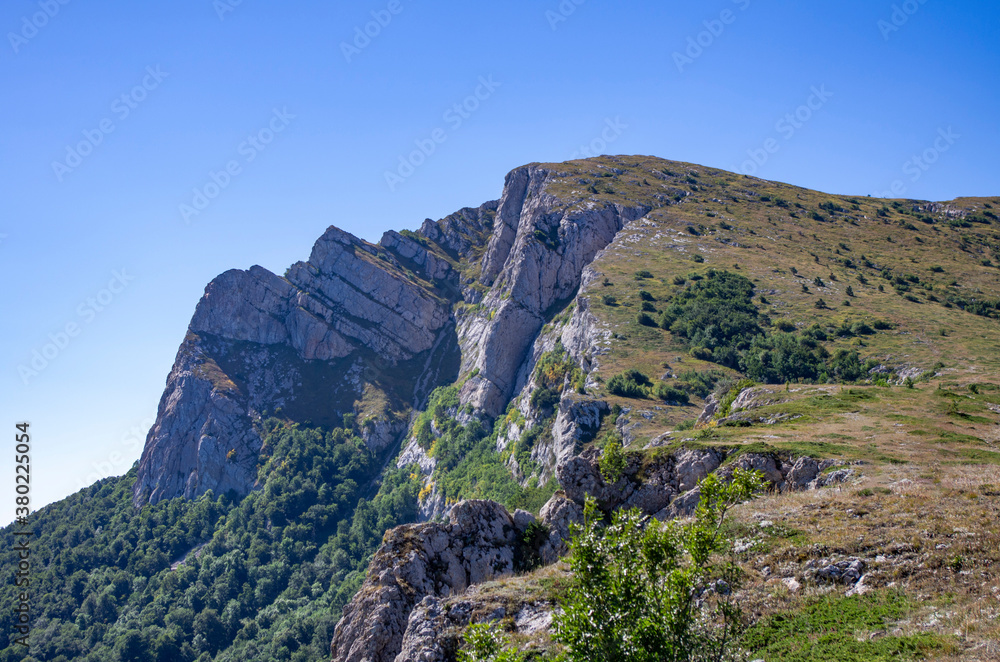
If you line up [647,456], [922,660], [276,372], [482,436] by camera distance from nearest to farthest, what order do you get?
1. [922,660]
2. [647,456]
3. [482,436]
4. [276,372]

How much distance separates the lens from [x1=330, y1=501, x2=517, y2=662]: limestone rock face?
70.8 feet

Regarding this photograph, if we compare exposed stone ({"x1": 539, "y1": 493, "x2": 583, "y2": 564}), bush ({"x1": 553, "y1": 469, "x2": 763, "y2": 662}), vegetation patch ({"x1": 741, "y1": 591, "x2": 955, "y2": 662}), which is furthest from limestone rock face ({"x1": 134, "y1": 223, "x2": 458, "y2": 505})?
bush ({"x1": 553, "y1": 469, "x2": 763, "y2": 662})

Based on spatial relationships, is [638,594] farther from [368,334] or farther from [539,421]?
[368,334]

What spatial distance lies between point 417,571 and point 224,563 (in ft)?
323

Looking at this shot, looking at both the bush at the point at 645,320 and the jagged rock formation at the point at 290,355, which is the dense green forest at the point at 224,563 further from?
the bush at the point at 645,320

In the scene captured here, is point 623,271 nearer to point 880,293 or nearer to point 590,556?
point 880,293

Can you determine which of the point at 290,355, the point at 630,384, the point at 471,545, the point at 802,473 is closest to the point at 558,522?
the point at 471,545

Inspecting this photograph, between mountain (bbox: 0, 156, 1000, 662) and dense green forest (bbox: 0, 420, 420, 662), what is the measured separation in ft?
1.81

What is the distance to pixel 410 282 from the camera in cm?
15338

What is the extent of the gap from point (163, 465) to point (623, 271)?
11368cm

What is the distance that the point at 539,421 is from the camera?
285ft

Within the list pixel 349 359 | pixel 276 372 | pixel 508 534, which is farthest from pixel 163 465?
pixel 508 534

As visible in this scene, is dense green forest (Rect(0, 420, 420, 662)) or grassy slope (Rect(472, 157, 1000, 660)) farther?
dense green forest (Rect(0, 420, 420, 662))

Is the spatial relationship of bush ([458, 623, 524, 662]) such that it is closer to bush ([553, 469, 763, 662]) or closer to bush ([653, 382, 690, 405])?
bush ([553, 469, 763, 662])
